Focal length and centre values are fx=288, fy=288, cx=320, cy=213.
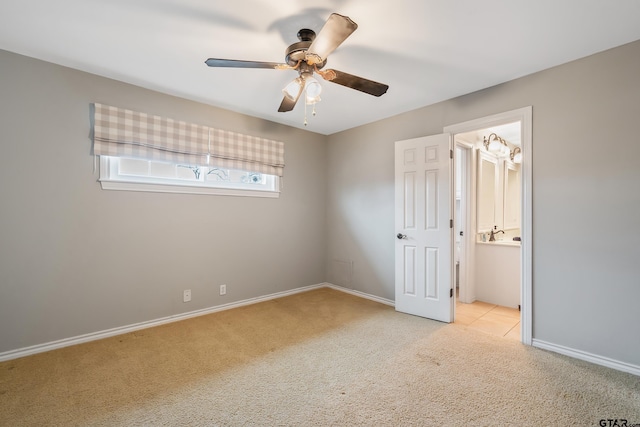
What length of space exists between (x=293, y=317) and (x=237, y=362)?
3.37ft

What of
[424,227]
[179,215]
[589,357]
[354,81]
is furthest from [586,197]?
[179,215]

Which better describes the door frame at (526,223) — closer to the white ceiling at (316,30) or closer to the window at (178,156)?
the white ceiling at (316,30)

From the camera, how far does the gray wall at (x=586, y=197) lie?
7.01 feet

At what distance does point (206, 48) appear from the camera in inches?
88.1

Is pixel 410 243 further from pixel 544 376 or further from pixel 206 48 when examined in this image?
pixel 206 48

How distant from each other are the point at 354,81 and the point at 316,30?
1.45ft

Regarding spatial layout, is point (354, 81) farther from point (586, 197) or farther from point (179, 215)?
point (179, 215)

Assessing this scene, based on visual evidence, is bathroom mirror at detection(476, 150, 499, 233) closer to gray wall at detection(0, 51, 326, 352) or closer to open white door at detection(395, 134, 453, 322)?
open white door at detection(395, 134, 453, 322)

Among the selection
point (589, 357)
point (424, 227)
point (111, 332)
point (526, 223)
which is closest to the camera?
point (589, 357)

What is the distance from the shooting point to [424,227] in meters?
3.26

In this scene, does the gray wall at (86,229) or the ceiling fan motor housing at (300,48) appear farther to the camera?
the gray wall at (86,229)

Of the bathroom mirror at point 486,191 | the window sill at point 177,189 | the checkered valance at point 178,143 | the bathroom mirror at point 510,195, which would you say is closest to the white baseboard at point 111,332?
the window sill at point 177,189

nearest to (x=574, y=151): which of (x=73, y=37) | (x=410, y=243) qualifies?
(x=410, y=243)

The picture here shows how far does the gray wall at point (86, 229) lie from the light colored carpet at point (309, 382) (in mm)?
344
